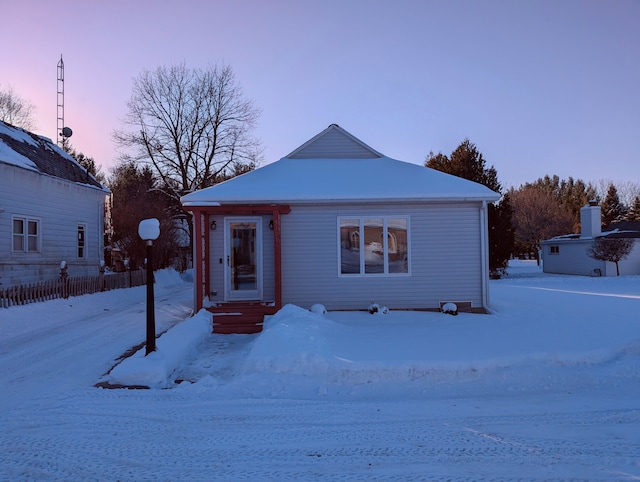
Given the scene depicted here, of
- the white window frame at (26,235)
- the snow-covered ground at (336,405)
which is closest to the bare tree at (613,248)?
the snow-covered ground at (336,405)

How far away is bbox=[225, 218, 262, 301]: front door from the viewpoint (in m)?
11.8

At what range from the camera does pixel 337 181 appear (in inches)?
477

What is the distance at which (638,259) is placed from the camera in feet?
94.6

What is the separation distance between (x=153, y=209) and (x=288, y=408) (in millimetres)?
24314

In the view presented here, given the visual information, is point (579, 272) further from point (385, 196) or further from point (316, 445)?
point (316, 445)

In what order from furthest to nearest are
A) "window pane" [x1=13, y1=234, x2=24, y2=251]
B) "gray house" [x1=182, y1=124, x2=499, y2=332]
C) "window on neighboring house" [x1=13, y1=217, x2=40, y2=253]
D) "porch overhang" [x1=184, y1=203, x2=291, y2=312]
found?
"window on neighboring house" [x1=13, y1=217, x2=40, y2=253] < "window pane" [x1=13, y1=234, x2=24, y2=251] < "gray house" [x1=182, y1=124, x2=499, y2=332] < "porch overhang" [x1=184, y1=203, x2=291, y2=312]

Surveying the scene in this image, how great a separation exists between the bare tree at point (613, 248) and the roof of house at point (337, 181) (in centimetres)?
2067

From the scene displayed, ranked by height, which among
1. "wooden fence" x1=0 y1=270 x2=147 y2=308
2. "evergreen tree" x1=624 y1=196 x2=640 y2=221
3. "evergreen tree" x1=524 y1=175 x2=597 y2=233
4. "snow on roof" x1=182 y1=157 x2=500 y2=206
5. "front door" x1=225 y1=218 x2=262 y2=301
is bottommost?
"wooden fence" x1=0 y1=270 x2=147 y2=308

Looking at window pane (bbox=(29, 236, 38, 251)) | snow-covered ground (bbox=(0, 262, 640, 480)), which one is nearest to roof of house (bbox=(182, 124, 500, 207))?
snow-covered ground (bbox=(0, 262, 640, 480))

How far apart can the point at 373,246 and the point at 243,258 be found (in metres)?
3.45

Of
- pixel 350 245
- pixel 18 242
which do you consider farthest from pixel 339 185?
pixel 18 242

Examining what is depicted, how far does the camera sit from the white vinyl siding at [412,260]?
11.4 metres

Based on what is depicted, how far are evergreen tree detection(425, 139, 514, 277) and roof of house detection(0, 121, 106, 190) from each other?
67.3 ft

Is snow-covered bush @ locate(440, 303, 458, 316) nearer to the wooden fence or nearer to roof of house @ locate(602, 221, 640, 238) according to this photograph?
the wooden fence
